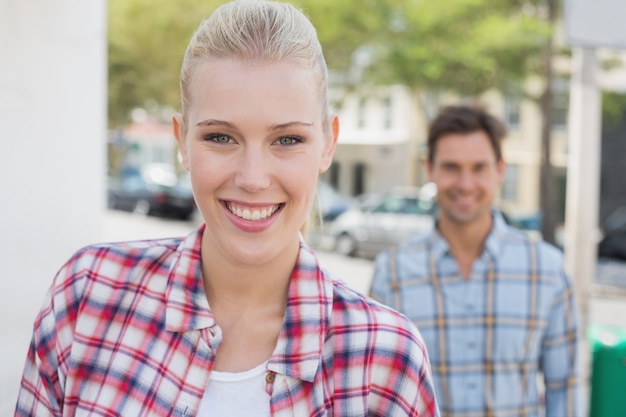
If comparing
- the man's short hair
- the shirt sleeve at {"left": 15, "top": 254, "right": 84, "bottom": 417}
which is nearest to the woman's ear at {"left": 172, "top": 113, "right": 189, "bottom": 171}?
the shirt sleeve at {"left": 15, "top": 254, "right": 84, "bottom": 417}

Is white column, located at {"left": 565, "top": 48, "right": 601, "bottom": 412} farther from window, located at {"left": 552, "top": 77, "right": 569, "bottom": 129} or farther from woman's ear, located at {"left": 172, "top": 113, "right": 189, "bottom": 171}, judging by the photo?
window, located at {"left": 552, "top": 77, "right": 569, "bottom": 129}

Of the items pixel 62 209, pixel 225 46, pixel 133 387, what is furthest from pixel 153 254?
pixel 62 209

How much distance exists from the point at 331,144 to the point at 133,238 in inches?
697

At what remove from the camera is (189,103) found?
156cm

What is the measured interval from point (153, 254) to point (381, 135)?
1150 inches

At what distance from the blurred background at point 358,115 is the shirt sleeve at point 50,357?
727 millimetres

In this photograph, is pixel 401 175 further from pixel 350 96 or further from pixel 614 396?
pixel 614 396

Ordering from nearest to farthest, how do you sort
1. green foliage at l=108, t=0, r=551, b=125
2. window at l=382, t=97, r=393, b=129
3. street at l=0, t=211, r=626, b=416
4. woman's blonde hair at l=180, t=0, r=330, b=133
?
1. woman's blonde hair at l=180, t=0, r=330, b=133
2. street at l=0, t=211, r=626, b=416
3. green foliage at l=108, t=0, r=551, b=125
4. window at l=382, t=97, r=393, b=129

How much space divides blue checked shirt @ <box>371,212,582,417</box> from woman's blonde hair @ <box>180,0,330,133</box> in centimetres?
136

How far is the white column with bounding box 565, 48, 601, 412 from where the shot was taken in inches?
232

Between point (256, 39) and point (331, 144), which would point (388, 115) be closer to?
point (331, 144)

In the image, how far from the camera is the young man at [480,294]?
8.93 ft

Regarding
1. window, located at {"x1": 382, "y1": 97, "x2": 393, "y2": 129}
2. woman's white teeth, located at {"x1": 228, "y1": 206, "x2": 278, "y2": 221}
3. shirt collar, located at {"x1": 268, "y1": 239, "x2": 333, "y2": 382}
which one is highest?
window, located at {"x1": 382, "y1": 97, "x2": 393, "y2": 129}

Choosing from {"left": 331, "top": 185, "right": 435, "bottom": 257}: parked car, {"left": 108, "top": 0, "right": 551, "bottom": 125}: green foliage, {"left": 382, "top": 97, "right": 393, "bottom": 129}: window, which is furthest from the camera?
{"left": 382, "top": 97, "right": 393, "bottom": 129}: window
